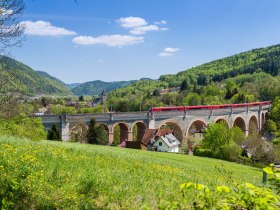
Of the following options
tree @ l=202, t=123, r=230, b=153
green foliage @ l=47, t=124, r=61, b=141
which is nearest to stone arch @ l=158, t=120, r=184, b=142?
tree @ l=202, t=123, r=230, b=153

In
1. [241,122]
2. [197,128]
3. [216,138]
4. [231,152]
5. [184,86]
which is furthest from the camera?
[184,86]

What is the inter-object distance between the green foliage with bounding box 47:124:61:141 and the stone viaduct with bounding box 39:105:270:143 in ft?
7.35

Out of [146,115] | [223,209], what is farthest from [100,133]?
[223,209]

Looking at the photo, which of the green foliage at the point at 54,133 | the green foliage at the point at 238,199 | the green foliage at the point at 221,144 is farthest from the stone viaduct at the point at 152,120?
the green foliage at the point at 238,199

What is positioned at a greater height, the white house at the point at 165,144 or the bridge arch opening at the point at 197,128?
the bridge arch opening at the point at 197,128

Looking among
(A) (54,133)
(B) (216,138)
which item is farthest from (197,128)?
A: (A) (54,133)

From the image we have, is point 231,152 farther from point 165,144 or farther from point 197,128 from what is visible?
point 197,128

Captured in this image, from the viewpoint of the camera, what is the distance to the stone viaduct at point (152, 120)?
4528 centimetres

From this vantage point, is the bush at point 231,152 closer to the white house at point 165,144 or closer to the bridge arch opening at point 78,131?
the white house at point 165,144

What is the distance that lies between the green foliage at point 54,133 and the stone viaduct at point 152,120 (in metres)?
2.24

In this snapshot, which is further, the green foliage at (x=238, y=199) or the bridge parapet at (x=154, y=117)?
the bridge parapet at (x=154, y=117)

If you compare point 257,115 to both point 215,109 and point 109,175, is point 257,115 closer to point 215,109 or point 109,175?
point 215,109

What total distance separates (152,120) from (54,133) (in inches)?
714

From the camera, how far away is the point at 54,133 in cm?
4056
